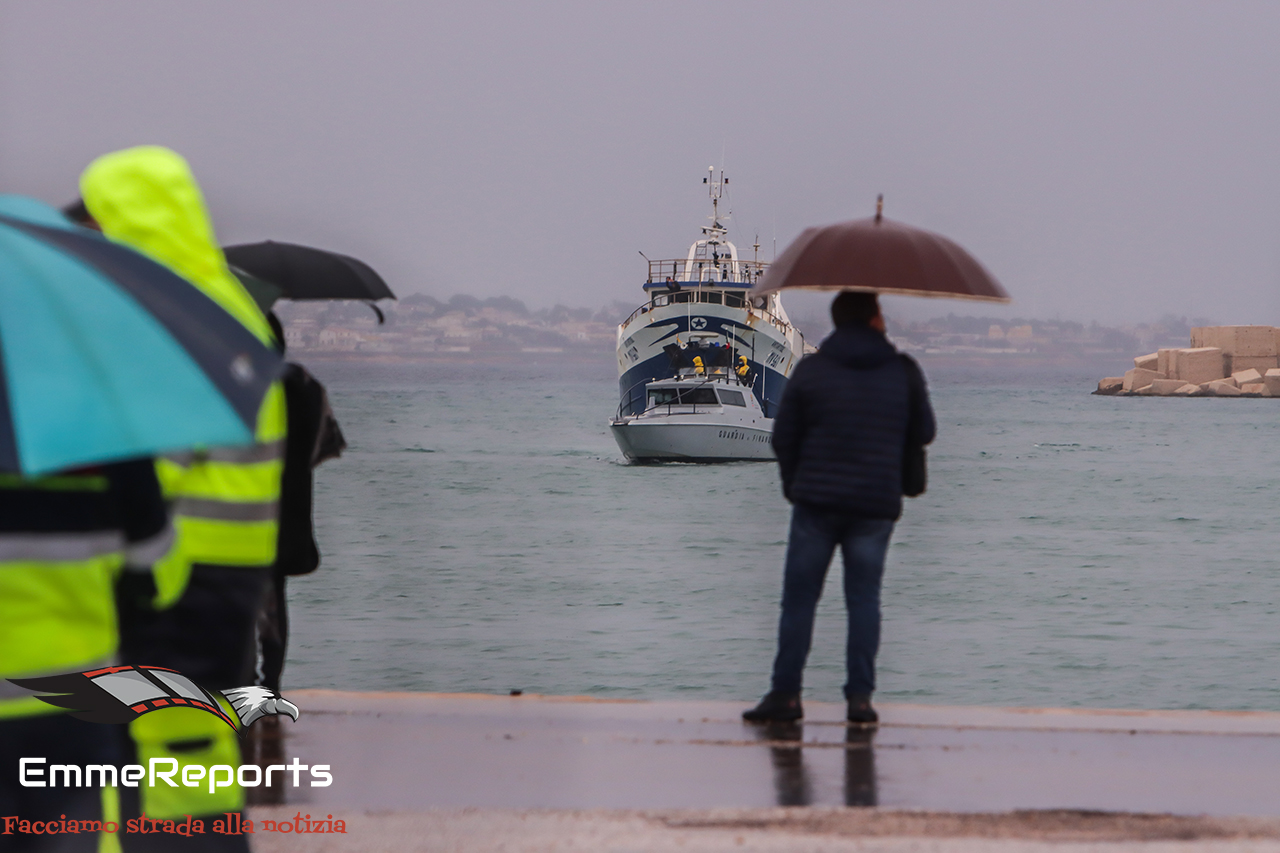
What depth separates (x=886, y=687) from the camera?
14750 millimetres

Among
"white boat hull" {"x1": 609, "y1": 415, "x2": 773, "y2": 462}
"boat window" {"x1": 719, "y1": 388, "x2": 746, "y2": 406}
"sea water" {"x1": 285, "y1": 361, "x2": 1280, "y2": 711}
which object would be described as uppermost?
"boat window" {"x1": 719, "y1": 388, "x2": 746, "y2": 406}

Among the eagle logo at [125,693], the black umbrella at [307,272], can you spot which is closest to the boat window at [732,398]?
the black umbrella at [307,272]

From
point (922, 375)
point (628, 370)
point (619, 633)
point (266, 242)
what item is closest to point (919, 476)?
point (922, 375)

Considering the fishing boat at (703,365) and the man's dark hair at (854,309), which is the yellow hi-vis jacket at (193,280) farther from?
the fishing boat at (703,365)

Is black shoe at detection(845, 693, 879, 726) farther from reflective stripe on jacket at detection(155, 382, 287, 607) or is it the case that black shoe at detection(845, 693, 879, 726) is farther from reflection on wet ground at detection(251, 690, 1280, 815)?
reflective stripe on jacket at detection(155, 382, 287, 607)

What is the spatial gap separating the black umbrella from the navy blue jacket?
1539 millimetres

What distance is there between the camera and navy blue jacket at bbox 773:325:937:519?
181 inches

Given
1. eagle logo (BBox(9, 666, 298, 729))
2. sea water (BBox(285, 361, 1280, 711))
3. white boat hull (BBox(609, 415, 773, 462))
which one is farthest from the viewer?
white boat hull (BBox(609, 415, 773, 462))

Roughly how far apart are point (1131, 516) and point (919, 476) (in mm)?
34885

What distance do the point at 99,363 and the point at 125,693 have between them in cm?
72

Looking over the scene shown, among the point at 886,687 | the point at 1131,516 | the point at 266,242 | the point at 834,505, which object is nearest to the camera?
the point at 834,505

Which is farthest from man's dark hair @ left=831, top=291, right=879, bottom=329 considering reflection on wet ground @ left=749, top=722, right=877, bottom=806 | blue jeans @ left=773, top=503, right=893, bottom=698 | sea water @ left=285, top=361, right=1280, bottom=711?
sea water @ left=285, top=361, right=1280, bottom=711

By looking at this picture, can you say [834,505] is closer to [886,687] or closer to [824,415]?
[824,415]

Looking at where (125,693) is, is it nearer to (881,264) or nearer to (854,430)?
(854,430)
